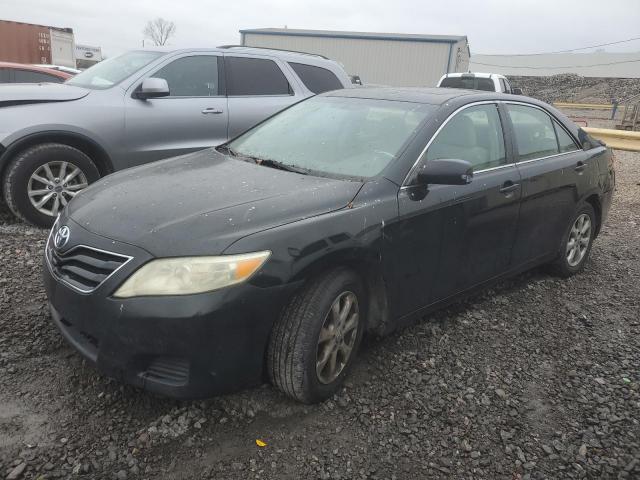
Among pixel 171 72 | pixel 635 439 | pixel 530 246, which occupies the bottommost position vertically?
pixel 635 439

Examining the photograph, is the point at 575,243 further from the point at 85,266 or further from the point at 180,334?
the point at 85,266

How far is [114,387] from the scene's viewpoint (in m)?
2.68

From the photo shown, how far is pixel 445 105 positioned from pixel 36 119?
340 centimetres

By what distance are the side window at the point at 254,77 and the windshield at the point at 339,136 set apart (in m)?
2.32

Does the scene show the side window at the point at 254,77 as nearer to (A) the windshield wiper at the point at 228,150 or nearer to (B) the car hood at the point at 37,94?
(B) the car hood at the point at 37,94

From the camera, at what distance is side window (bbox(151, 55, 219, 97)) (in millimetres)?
5520

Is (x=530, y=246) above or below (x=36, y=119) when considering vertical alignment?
below

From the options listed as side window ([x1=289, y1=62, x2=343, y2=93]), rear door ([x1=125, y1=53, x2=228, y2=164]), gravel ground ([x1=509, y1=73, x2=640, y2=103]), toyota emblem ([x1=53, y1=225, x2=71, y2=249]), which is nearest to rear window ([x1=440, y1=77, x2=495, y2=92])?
side window ([x1=289, y1=62, x2=343, y2=93])

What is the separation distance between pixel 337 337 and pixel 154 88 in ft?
11.2

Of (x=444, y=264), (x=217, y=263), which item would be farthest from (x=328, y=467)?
(x=444, y=264)

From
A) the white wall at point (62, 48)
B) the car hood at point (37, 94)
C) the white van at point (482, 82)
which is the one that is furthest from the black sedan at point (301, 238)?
the white wall at point (62, 48)

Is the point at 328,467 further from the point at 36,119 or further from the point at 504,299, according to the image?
the point at 36,119

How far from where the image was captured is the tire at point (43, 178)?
4.53 m

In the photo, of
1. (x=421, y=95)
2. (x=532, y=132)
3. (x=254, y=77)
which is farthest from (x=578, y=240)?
(x=254, y=77)
